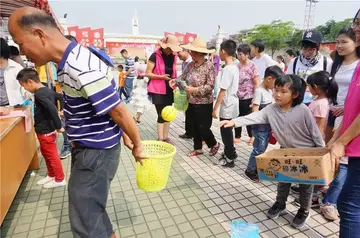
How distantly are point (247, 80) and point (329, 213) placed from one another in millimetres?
2479

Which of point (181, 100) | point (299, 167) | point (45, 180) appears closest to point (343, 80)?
point (299, 167)

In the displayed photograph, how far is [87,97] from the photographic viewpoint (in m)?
1.43

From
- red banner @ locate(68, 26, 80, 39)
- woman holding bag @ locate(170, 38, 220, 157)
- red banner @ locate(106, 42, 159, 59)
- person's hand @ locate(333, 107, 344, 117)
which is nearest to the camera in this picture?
person's hand @ locate(333, 107, 344, 117)

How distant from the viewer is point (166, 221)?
263cm

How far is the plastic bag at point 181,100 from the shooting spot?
4113 mm

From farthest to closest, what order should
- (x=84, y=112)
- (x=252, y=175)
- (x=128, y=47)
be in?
1. (x=128, y=47)
2. (x=252, y=175)
3. (x=84, y=112)

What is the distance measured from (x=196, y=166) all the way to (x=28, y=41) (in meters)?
3.00

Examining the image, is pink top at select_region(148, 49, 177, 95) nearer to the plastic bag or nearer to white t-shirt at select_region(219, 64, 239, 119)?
the plastic bag

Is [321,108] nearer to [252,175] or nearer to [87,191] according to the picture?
[252,175]

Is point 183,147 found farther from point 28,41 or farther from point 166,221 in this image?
point 28,41

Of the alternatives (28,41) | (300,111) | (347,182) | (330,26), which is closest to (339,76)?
(300,111)

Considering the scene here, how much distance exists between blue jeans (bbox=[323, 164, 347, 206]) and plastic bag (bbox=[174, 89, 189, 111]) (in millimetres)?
2318

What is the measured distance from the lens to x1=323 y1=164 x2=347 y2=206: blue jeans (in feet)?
8.37

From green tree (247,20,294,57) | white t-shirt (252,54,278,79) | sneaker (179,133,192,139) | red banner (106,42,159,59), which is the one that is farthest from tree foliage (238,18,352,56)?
sneaker (179,133,192,139)
